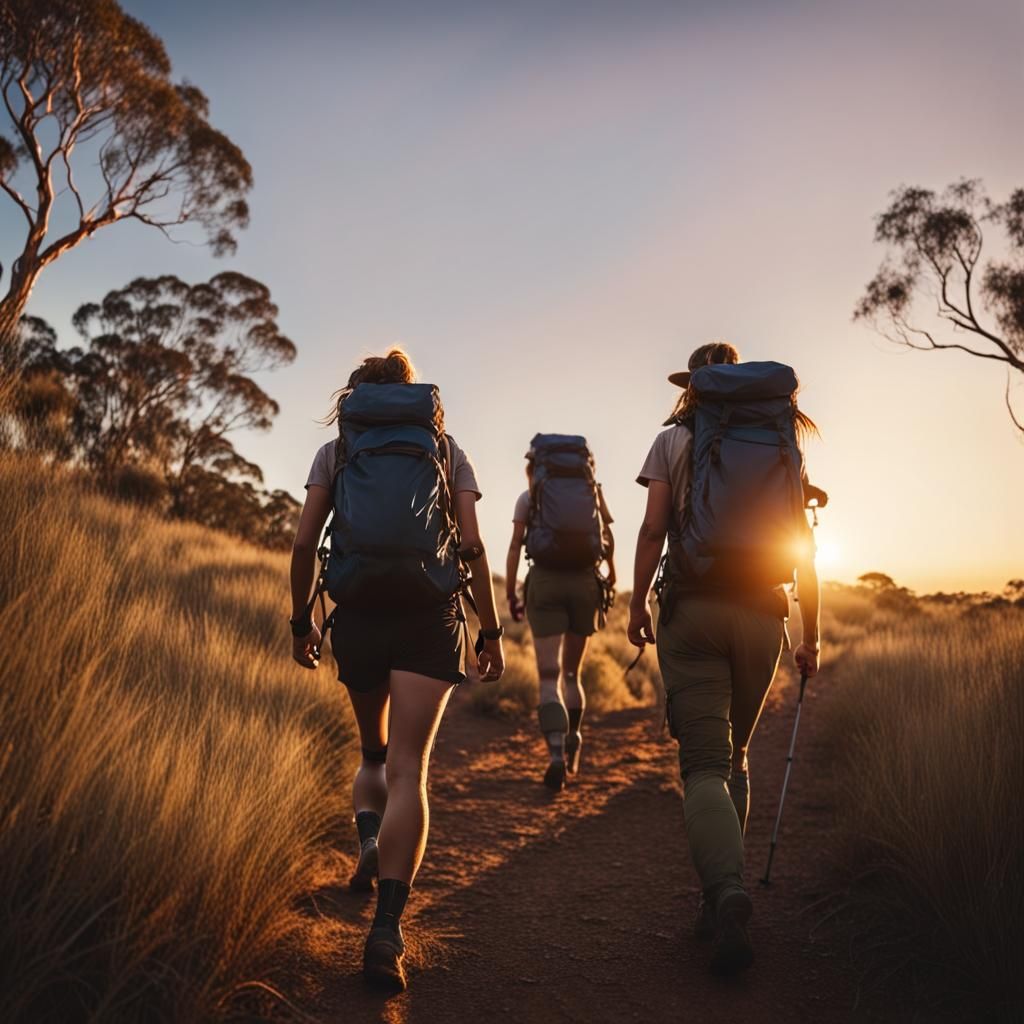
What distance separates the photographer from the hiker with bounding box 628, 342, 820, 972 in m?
2.72

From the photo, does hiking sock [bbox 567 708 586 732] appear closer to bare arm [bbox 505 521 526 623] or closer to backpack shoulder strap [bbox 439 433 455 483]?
bare arm [bbox 505 521 526 623]

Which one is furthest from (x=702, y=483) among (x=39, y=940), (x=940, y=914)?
(x=39, y=940)

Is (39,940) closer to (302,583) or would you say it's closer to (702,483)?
(302,583)

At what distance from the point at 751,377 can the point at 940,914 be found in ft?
6.72

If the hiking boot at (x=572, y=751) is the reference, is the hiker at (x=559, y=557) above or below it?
above

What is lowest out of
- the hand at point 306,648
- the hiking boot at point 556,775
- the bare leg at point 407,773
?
the hiking boot at point 556,775

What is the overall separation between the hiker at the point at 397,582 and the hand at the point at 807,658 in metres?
1.24

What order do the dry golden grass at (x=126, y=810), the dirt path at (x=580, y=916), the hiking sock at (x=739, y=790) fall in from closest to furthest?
the dry golden grass at (x=126, y=810) → the dirt path at (x=580, y=916) → the hiking sock at (x=739, y=790)

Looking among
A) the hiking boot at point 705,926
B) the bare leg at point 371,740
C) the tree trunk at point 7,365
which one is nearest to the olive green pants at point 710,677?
the hiking boot at point 705,926

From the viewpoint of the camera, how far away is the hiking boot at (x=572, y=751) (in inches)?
222

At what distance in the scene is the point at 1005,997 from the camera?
235 cm

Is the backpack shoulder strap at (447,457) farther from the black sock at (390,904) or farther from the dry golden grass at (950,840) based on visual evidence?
the dry golden grass at (950,840)

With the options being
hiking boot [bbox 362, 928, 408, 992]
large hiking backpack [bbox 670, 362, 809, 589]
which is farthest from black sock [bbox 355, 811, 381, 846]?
large hiking backpack [bbox 670, 362, 809, 589]

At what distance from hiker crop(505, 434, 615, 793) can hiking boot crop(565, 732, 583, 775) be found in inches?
4.6
